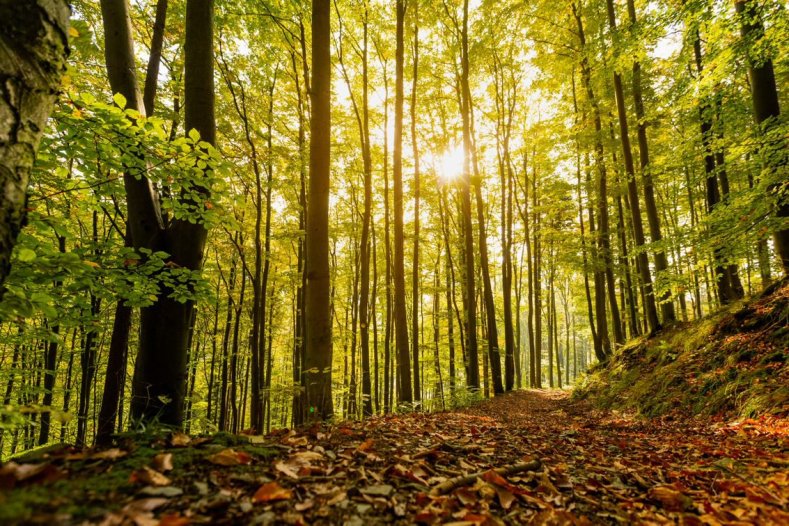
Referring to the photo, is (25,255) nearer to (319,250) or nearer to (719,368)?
(319,250)

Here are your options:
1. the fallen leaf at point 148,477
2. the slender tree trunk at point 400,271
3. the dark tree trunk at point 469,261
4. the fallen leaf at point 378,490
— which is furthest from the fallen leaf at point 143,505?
the dark tree trunk at point 469,261

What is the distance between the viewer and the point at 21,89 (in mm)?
1320

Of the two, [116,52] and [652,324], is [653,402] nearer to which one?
[652,324]

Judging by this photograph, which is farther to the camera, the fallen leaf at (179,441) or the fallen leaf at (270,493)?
the fallen leaf at (179,441)

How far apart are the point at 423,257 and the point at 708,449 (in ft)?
61.0

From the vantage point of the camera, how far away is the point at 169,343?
3744mm

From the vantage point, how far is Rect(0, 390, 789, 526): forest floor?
3.92 ft

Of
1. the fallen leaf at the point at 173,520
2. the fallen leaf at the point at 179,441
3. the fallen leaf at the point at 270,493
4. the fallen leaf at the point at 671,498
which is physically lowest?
the fallen leaf at the point at 671,498

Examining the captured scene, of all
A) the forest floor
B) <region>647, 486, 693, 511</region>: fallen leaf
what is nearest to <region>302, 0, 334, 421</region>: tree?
the forest floor

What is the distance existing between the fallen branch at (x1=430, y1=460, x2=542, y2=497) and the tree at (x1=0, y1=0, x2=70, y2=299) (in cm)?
211

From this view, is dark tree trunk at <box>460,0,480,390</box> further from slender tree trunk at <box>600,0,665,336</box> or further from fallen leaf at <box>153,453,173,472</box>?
fallen leaf at <box>153,453,173,472</box>

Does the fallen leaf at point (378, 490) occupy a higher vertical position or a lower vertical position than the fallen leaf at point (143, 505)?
lower

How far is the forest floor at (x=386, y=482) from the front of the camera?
120cm

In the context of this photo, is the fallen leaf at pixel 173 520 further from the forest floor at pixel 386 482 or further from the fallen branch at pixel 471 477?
the fallen branch at pixel 471 477
